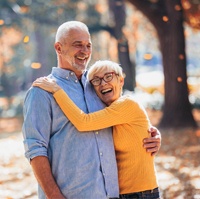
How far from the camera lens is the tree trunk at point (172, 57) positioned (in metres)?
13.0

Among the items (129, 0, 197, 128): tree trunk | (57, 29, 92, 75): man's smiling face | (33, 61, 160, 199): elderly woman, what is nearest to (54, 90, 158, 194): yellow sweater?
(33, 61, 160, 199): elderly woman

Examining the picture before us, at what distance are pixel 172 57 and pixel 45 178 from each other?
424 inches

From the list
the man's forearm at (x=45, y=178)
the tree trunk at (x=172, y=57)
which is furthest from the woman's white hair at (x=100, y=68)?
the tree trunk at (x=172, y=57)

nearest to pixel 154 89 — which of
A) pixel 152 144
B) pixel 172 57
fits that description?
pixel 172 57

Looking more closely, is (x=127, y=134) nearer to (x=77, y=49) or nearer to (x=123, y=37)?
(x=77, y=49)

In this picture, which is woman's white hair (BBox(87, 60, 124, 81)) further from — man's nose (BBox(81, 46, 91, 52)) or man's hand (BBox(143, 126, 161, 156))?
man's hand (BBox(143, 126, 161, 156))

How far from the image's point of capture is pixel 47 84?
116 inches

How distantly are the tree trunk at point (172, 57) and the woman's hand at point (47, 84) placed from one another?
10.1 m

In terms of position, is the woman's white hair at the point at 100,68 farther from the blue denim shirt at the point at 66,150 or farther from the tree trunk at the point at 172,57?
the tree trunk at the point at 172,57

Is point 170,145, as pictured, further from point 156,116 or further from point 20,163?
point 156,116

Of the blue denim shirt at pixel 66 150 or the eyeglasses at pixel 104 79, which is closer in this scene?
the blue denim shirt at pixel 66 150

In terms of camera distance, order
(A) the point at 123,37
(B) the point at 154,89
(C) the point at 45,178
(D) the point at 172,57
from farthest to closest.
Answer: (B) the point at 154,89 < (A) the point at 123,37 < (D) the point at 172,57 < (C) the point at 45,178

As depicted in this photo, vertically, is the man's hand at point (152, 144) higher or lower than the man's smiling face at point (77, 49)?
lower

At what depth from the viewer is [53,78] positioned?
10.1ft
